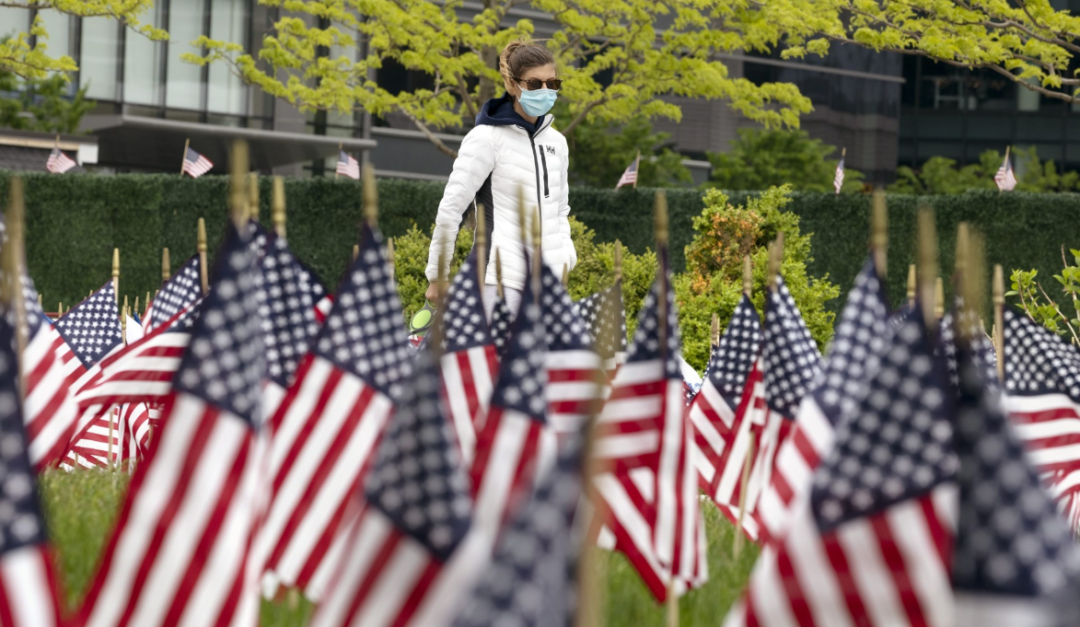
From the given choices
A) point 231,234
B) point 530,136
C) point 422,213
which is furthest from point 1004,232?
point 231,234

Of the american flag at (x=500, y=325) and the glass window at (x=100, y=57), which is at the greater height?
the glass window at (x=100, y=57)

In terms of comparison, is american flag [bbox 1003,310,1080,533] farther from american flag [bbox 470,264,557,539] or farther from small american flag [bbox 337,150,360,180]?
small american flag [bbox 337,150,360,180]

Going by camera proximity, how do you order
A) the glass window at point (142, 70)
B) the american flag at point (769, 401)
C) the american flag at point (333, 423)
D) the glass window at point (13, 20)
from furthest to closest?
the glass window at point (142, 70) < the glass window at point (13, 20) < the american flag at point (769, 401) < the american flag at point (333, 423)

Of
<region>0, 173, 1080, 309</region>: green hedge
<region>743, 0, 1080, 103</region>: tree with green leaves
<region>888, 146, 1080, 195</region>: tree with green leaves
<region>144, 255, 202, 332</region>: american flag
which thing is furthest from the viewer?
<region>888, 146, 1080, 195</region>: tree with green leaves

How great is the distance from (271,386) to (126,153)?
2877 centimetres

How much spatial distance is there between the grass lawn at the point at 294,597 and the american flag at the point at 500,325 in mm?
859

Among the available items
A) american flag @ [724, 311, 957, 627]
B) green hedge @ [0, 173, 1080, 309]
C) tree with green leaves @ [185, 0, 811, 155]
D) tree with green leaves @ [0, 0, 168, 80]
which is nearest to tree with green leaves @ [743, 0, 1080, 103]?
tree with green leaves @ [185, 0, 811, 155]

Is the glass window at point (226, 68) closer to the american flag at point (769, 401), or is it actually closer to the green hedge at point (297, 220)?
the green hedge at point (297, 220)

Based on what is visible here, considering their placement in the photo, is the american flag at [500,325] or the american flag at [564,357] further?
the american flag at [500,325]

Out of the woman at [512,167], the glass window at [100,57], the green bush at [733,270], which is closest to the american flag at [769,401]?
the woman at [512,167]

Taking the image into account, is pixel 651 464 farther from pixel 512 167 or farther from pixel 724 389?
pixel 512 167

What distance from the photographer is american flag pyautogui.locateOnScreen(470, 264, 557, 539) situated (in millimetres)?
3520

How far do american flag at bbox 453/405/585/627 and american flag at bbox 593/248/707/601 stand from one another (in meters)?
1.85

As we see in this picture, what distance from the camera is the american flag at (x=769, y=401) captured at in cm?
502
